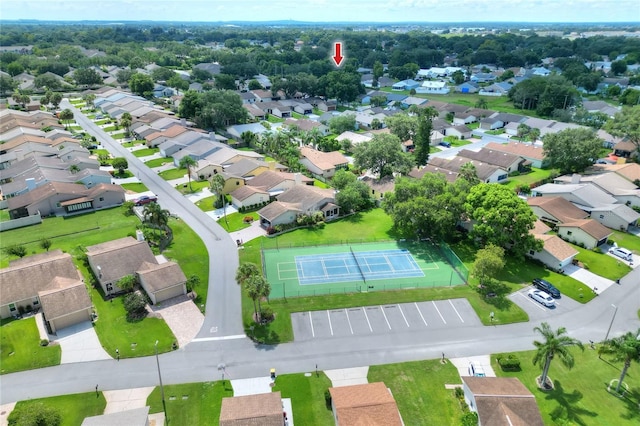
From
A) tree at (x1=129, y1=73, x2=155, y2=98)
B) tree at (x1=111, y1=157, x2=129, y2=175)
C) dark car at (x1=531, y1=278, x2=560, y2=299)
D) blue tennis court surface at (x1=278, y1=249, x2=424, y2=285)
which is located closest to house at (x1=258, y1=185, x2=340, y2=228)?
blue tennis court surface at (x1=278, y1=249, x2=424, y2=285)

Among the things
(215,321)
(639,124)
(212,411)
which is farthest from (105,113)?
(639,124)

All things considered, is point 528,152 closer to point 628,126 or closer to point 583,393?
point 628,126

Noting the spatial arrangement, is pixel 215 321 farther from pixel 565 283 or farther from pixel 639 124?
pixel 639 124

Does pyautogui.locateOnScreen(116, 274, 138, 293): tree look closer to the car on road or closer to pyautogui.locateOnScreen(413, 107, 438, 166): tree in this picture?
the car on road

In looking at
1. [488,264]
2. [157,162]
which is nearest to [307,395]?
[488,264]

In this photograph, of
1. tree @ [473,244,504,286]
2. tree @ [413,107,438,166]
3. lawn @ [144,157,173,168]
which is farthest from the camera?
lawn @ [144,157,173,168]

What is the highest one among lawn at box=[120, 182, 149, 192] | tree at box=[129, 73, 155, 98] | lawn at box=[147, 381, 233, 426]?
tree at box=[129, 73, 155, 98]
